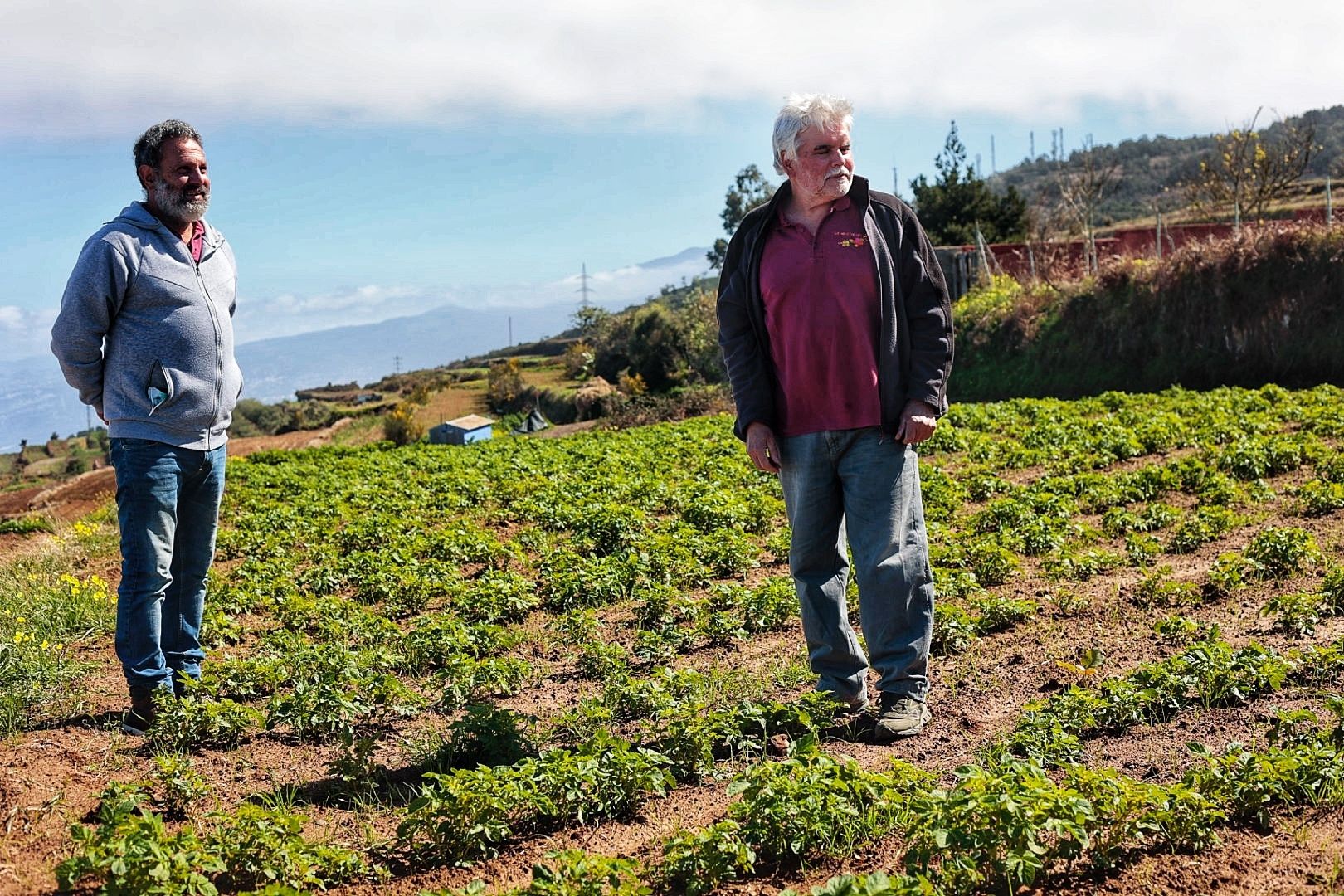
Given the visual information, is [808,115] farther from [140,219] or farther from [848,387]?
[140,219]

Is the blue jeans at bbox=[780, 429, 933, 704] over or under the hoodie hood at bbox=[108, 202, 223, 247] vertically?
under

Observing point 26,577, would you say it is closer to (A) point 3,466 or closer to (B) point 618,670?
(B) point 618,670

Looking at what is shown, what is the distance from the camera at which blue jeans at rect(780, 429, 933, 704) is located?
4480 millimetres

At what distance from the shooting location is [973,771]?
3.21 metres

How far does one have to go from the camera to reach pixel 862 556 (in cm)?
454

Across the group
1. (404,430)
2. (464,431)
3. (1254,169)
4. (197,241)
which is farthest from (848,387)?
(1254,169)

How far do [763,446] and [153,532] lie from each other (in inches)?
104

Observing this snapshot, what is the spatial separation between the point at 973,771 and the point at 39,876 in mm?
2778

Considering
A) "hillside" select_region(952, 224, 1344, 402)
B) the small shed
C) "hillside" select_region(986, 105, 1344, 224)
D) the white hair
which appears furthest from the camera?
"hillside" select_region(986, 105, 1344, 224)

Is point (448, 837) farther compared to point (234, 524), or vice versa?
point (234, 524)

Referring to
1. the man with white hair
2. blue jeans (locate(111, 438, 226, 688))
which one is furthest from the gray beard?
the man with white hair

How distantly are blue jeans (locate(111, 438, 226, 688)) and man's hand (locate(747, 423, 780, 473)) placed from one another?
2.46 metres

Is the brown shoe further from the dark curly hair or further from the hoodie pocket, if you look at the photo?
the dark curly hair

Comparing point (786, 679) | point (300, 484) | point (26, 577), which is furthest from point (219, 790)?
point (300, 484)
